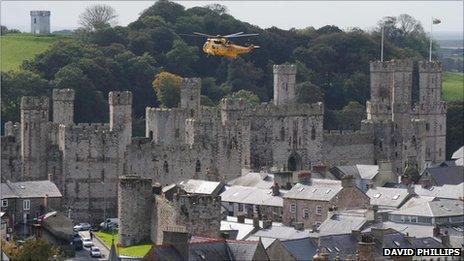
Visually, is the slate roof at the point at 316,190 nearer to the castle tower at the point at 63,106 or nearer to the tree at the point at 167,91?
the castle tower at the point at 63,106

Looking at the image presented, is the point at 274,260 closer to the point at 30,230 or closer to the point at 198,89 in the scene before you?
the point at 30,230

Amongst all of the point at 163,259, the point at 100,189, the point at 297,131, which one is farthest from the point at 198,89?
the point at 163,259

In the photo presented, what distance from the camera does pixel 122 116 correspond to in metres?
68.1

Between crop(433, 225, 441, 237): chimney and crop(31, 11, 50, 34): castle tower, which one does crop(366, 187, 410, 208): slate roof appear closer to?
crop(433, 225, 441, 237): chimney

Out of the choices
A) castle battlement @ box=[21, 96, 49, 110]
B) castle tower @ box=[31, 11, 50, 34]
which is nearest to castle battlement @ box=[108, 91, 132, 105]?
castle battlement @ box=[21, 96, 49, 110]

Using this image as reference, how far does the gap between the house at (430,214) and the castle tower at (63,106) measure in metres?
17.1

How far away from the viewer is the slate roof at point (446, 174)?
75.4 meters

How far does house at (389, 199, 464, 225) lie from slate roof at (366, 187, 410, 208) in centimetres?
170

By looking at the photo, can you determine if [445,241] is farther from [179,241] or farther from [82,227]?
[82,227]

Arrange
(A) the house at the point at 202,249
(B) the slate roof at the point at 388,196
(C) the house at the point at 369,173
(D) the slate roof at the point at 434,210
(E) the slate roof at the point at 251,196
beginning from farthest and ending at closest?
1. (C) the house at the point at 369,173
2. (B) the slate roof at the point at 388,196
3. (E) the slate roof at the point at 251,196
4. (D) the slate roof at the point at 434,210
5. (A) the house at the point at 202,249

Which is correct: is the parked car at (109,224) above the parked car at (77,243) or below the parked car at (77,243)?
above

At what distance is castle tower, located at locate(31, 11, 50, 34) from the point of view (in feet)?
380

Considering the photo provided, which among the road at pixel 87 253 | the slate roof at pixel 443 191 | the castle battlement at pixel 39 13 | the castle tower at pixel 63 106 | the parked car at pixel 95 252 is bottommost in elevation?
the road at pixel 87 253

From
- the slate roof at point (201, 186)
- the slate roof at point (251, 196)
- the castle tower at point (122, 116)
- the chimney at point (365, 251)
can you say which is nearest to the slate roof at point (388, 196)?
the slate roof at point (251, 196)
